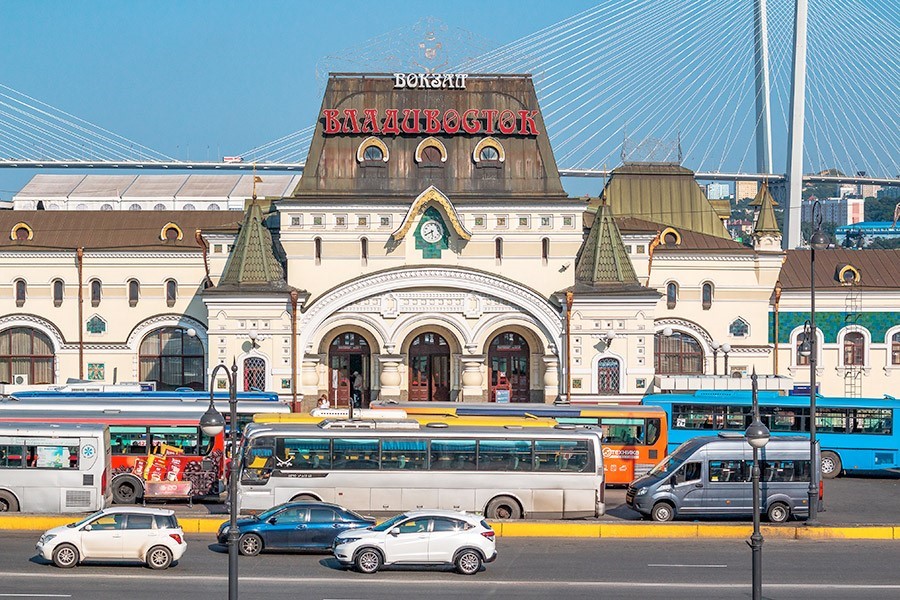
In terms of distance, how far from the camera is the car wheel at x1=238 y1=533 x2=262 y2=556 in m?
34.2

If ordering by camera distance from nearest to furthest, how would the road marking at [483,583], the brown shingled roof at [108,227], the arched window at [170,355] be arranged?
the road marking at [483,583] < the arched window at [170,355] < the brown shingled roof at [108,227]

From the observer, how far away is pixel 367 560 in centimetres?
3231

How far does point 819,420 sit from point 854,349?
60.2 ft

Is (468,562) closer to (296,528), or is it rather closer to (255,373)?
(296,528)

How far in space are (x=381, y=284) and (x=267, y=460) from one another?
2089cm

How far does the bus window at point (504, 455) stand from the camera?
39.8 metres

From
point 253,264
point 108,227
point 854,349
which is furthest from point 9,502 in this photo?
point 854,349

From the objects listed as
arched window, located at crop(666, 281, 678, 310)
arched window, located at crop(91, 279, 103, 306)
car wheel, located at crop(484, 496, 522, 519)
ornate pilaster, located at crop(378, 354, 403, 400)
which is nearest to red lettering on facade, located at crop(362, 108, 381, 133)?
ornate pilaster, located at crop(378, 354, 403, 400)

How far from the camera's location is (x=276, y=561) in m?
33.8

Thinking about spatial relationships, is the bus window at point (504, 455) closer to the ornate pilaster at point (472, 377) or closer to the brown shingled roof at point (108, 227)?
the ornate pilaster at point (472, 377)

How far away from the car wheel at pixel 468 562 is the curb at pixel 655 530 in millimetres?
4976

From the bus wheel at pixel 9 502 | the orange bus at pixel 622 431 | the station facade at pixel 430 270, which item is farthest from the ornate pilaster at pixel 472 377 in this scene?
the bus wheel at pixel 9 502

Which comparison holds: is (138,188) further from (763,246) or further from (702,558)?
(702,558)

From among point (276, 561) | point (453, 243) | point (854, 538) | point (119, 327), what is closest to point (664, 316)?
point (453, 243)
